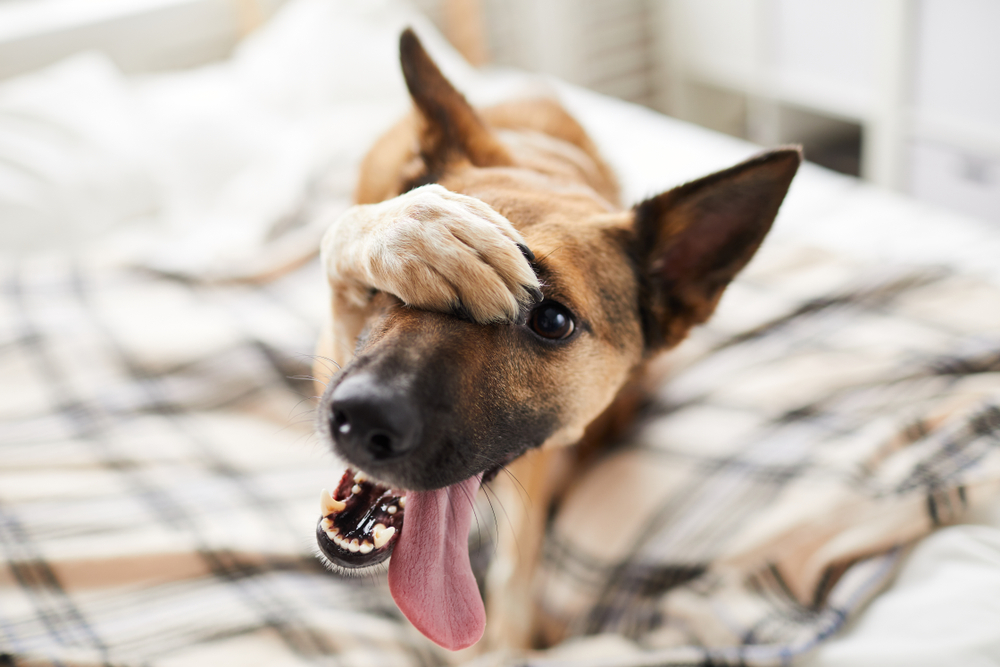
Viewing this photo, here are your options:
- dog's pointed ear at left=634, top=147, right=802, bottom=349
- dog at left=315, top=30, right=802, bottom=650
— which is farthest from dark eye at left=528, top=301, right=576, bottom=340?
dog's pointed ear at left=634, top=147, right=802, bottom=349

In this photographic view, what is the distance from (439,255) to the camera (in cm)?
69

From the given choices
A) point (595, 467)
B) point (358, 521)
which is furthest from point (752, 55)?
point (358, 521)

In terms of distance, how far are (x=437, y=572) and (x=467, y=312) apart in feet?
1.08

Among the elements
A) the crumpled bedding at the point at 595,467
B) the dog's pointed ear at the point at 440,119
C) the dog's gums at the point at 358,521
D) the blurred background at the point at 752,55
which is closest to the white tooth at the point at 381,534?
the dog's gums at the point at 358,521

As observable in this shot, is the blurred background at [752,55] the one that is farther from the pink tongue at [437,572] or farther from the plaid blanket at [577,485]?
the pink tongue at [437,572]

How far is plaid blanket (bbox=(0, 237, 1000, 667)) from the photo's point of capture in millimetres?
1204

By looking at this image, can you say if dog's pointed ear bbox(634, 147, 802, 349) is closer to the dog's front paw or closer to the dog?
the dog

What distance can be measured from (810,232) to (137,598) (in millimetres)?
2037

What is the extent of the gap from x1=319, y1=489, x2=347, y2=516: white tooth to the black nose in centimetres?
12

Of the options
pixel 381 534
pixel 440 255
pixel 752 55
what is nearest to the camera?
pixel 440 255

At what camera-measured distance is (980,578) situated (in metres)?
1.09

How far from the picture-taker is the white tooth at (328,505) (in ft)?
2.68

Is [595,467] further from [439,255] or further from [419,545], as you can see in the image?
[439,255]

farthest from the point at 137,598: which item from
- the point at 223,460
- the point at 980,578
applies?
the point at 980,578
